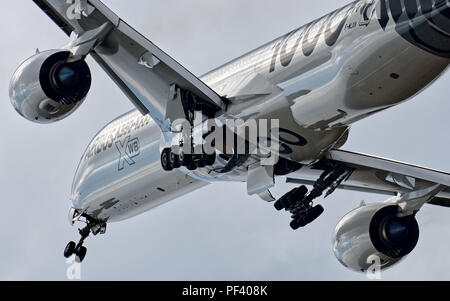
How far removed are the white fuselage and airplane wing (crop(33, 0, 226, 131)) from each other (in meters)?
0.96

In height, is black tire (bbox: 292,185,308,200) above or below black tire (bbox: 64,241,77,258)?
below

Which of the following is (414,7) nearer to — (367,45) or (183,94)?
(367,45)

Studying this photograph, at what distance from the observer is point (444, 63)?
112 ft

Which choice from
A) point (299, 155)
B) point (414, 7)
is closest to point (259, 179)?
point (299, 155)

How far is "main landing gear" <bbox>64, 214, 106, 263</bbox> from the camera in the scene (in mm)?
45031

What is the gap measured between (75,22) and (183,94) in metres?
3.36

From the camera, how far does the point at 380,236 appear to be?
1660 inches

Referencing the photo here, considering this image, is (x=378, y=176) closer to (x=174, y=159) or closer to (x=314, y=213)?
(x=314, y=213)

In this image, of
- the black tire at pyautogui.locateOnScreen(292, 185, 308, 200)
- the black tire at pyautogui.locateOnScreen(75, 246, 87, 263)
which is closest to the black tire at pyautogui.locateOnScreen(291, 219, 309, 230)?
the black tire at pyautogui.locateOnScreen(292, 185, 308, 200)

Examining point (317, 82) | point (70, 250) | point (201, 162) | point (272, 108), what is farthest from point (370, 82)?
point (70, 250)

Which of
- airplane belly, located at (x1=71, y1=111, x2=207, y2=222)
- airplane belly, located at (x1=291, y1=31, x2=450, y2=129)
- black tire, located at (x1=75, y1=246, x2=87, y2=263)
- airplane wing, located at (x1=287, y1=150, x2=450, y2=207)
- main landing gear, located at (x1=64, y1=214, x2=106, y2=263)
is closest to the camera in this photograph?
airplane belly, located at (x1=291, y1=31, x2=450, y2=129)

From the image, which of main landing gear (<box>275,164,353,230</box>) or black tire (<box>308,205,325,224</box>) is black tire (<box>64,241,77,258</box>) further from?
black tire (<box>308,205,325,224</box>)
